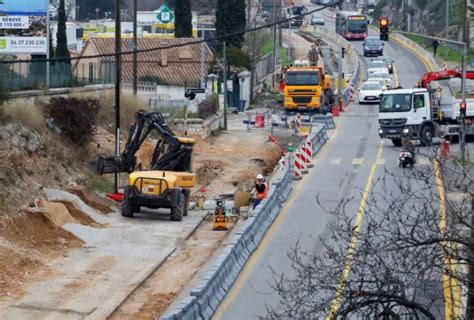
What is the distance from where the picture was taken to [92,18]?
17225 cm

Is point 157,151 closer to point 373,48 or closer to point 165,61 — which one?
point 165,61

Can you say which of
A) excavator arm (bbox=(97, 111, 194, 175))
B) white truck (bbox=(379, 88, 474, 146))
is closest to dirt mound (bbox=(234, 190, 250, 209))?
excavator arm (bbox=(97, 111, 194, 175))

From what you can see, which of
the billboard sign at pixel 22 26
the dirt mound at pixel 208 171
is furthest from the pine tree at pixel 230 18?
the billboard sign at pixel 22 26

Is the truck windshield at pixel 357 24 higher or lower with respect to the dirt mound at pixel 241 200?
higher

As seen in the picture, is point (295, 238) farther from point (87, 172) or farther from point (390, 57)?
point (390, 57)

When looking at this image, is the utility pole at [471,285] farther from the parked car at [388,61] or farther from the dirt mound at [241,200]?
the parked car at [388,61]

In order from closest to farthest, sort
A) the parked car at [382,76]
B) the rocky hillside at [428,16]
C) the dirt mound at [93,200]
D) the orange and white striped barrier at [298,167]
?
the dirt mound at [93,200] < the orange and white striped barrier at [298,167] < the parked car at [382,76] < the rocky hillside at [428,16]

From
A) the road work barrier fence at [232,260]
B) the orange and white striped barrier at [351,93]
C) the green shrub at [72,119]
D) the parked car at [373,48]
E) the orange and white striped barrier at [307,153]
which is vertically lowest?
the road work barrier fence at [232,260]

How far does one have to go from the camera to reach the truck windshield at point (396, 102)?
5209cm

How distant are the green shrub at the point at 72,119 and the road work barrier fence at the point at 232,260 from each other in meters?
7.38

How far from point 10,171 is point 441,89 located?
2344 cm

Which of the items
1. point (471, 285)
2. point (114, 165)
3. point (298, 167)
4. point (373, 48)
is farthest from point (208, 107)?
point (471, 285)

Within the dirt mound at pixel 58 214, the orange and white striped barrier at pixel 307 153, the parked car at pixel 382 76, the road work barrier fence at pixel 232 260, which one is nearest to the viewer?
the road work barrier fence at pixel 232 260

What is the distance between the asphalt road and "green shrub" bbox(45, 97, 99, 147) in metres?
8.03
